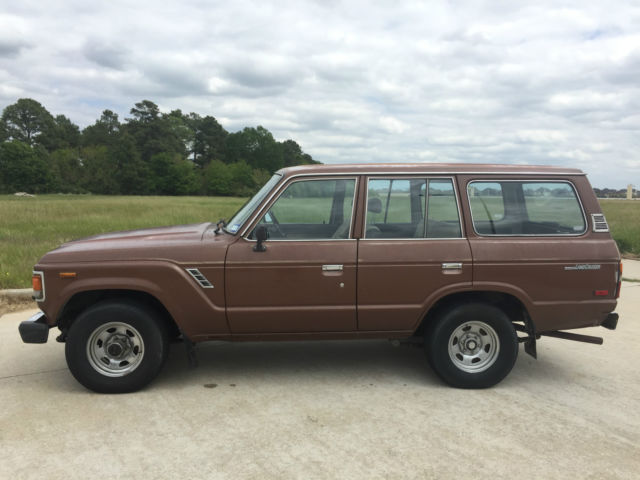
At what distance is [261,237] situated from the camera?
4098 mm

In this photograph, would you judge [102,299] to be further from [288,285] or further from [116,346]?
[288,285]

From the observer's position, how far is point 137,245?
4246 mm

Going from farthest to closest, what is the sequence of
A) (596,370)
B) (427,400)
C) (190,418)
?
(596,370), (427,400), (190,418)

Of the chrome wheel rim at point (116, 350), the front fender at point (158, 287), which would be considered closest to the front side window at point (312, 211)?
the front fender at point (158, 287)

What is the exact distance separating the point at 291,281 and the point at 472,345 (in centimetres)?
166

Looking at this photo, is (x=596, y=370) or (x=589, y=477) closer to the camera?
(x=589, y=477)

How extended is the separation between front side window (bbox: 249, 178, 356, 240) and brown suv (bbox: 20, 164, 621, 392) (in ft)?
0.04

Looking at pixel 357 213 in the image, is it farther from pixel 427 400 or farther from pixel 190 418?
pixel 190 418

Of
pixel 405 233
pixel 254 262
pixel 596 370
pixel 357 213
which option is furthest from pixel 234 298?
pixel 596 370

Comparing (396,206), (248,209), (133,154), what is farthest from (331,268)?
(133,154)

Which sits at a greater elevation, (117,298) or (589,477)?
(117,298)

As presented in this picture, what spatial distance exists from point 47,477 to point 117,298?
5.12 ft

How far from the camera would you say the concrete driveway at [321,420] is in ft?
10.3

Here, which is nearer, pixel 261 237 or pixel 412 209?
pixel 261 237
